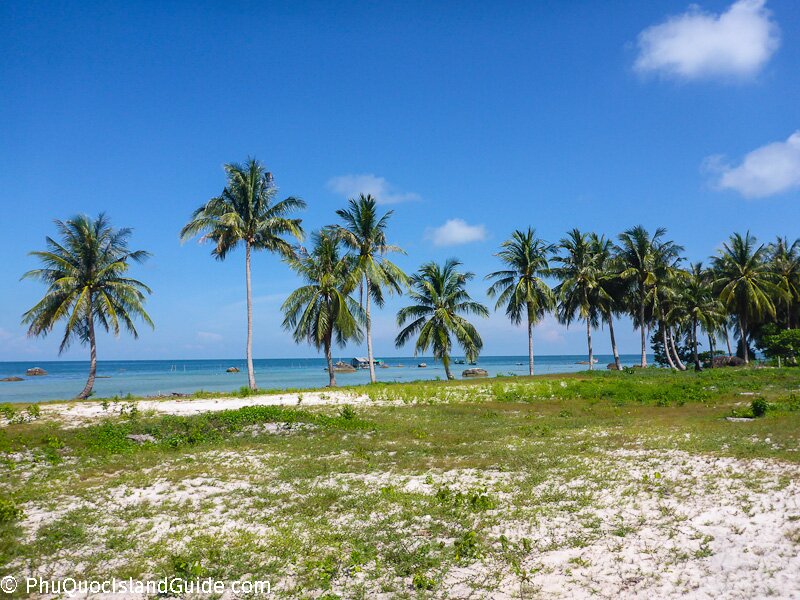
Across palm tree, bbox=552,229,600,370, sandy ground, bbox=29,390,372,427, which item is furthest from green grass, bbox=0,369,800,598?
palm tree, bbox=552,229,600,370

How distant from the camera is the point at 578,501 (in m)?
8.76

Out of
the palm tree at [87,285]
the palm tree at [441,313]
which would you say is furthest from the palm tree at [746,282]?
the palm tree at [87,285]

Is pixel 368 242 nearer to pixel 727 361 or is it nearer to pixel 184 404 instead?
pixel 184 404

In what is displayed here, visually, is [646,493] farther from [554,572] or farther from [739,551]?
[554,572]

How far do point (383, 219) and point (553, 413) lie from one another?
60.7 feet

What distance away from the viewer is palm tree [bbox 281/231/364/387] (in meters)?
31.9

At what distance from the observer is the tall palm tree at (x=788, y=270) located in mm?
49406

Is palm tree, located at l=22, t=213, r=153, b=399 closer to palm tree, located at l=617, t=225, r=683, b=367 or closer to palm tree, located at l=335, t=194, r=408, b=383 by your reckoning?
palm tree, located at l=335, t=194, r=408, b=383

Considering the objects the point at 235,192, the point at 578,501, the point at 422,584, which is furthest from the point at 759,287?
the point at 422,584

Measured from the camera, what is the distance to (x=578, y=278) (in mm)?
44125

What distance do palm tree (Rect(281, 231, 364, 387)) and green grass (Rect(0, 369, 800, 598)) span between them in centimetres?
1247

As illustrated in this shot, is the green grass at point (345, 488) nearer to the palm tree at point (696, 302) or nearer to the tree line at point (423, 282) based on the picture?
the tree line at point (423, 282)

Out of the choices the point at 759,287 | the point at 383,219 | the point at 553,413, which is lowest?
the point at 553,413

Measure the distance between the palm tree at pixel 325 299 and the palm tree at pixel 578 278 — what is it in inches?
788
